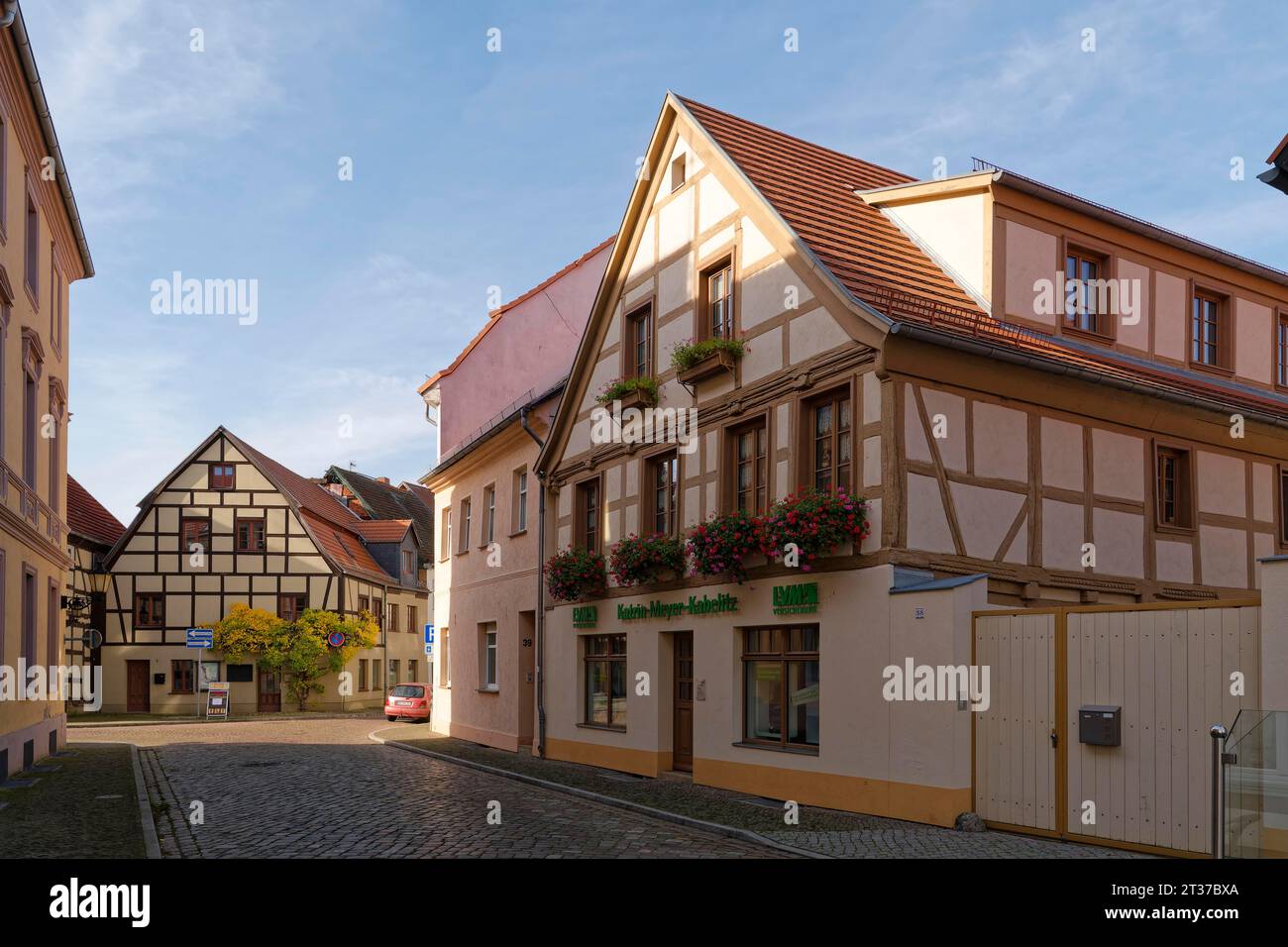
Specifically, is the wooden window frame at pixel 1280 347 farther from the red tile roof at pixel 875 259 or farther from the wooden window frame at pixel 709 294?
the wooden window frame at pixel 709 294

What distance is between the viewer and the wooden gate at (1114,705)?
1109 centimetres

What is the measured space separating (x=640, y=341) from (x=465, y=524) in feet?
35.2

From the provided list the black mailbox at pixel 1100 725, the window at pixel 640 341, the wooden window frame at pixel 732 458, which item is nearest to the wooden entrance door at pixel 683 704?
the wooden window frame at pixel 732 458

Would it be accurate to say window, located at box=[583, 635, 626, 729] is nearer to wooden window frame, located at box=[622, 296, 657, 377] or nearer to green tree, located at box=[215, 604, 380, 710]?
wooden window frame, located at box=[622, 296, 657, 377]

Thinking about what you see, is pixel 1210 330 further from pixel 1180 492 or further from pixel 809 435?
pixel 809 435

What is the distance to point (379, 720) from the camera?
40.1 metres

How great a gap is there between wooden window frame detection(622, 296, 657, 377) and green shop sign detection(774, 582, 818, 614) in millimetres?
5079

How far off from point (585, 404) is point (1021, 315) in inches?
327

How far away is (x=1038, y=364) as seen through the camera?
1465 cm

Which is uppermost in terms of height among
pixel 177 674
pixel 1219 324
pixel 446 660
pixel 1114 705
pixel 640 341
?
pixel 640 341

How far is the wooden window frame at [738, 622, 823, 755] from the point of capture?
15.4 metres

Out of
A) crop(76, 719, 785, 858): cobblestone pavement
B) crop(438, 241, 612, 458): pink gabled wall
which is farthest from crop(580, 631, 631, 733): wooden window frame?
crop(438, 241, 612, 458): pink gabled wall

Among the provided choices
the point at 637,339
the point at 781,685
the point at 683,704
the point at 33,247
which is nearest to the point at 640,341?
the point at 637,339
